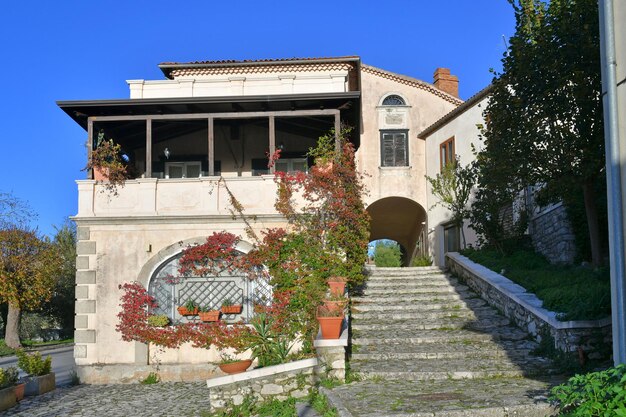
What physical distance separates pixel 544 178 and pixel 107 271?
9.05 metres

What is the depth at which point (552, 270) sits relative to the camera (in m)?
13.0

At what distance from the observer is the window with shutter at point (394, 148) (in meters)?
24.1

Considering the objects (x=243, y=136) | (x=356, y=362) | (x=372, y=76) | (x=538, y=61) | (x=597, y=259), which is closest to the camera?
(x=356, y=362)

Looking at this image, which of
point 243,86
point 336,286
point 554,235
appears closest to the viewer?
point 336,286

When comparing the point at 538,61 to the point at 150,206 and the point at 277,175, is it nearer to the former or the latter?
the point at 277,175

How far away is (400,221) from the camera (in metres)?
27.9

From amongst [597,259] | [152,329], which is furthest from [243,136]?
[597,259]

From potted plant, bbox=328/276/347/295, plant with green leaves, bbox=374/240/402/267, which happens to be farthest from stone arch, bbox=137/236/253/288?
plant with green leaves, bbox=374/240/402/267

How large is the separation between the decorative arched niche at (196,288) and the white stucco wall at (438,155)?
400 inches

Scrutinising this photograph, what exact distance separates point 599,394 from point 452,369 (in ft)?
14.8

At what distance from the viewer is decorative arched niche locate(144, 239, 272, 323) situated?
1319 cm

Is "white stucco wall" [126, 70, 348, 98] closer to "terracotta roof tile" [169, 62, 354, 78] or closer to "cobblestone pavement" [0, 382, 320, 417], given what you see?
"terracotta roof tile" [169, 62, 354, 78]

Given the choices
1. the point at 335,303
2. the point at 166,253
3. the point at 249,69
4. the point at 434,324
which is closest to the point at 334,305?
the point at 335,303

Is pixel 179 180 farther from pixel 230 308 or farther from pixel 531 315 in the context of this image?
pixel 531 315
